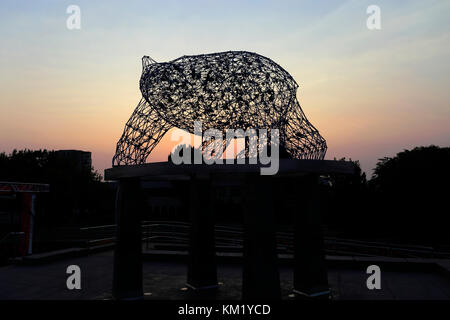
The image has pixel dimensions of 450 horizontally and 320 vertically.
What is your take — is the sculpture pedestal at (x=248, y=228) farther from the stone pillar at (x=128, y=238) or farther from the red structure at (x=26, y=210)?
the red structure at (x=26, y=210)

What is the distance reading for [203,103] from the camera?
11508mm

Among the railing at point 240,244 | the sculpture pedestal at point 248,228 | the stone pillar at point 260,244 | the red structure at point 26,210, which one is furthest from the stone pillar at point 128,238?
the red structure at point 26,210

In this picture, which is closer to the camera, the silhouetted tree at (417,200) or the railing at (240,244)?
the railing at (240,244)

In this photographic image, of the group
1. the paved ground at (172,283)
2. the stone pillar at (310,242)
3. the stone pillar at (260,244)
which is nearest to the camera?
the stone pillar at (260,244)

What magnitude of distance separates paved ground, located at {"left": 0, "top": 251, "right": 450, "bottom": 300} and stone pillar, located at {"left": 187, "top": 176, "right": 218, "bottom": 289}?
58 cm

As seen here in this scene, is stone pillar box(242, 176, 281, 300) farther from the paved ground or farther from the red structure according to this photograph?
the red structure

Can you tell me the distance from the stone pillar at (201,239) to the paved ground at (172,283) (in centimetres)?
58

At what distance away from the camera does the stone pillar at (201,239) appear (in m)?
12.7

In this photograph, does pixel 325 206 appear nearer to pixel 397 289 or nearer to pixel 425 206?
pixel 425 206

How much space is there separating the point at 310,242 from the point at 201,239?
3.62 metres

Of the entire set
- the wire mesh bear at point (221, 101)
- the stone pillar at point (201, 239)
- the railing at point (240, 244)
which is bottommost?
the railing at point (240, 244)

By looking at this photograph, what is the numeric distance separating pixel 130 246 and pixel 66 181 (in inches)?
1693

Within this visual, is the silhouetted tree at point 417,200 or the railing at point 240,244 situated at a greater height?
the silhouetted tree at point 417,200

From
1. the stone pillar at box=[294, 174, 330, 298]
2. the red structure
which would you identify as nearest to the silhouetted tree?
the stone pillar at box=[294, 174, 330, 298]
